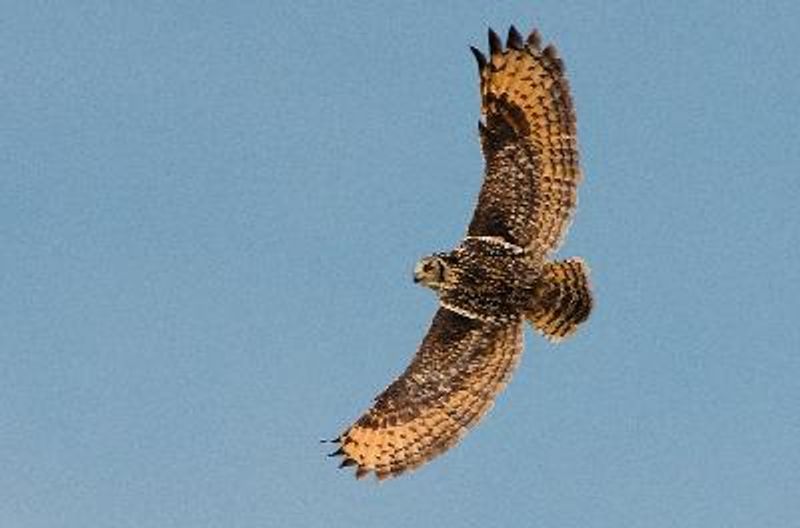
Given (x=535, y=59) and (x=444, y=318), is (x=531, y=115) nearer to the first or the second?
(x=535, y=59)

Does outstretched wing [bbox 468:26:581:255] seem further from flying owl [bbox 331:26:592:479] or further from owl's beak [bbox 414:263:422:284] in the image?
owl's beak [bbox 414:263:422:284]

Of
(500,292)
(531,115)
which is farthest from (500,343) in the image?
(531,115)

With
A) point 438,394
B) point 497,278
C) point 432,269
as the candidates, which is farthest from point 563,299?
point 438,394

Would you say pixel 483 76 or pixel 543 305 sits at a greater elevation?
pixel 483 76

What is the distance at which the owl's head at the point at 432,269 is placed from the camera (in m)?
32.5

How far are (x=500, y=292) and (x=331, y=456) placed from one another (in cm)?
317

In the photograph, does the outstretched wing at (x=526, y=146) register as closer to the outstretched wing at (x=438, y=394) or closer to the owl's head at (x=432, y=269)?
the owl's head at (x=432, y=269)

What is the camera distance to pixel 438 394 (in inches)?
1320

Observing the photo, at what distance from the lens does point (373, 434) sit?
33.3 metres

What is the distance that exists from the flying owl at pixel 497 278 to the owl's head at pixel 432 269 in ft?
0.04

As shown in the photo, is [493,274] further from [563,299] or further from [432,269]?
[563,299]

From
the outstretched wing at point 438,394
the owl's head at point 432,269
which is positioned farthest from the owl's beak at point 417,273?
the outstretched wing at point 438,394

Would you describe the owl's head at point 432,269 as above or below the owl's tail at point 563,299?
above

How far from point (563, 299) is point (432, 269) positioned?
178cm
